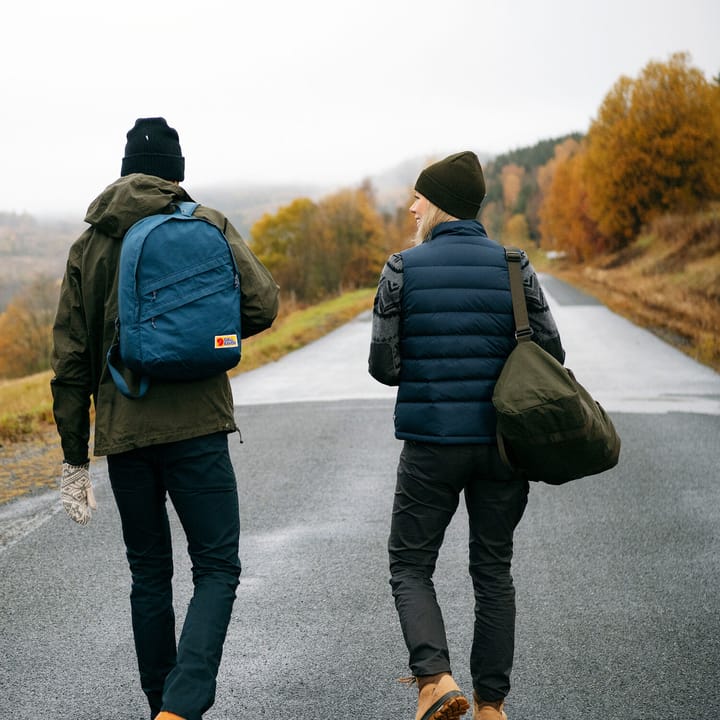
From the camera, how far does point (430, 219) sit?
10.4 feet

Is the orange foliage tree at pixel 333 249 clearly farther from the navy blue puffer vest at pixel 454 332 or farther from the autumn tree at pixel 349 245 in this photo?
the navy blue puffer vest at pixel 454 332

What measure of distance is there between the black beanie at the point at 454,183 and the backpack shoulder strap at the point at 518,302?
0.25 m

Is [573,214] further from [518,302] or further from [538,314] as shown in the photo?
[518,302]

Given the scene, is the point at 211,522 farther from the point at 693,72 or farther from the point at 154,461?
the point at 693,72

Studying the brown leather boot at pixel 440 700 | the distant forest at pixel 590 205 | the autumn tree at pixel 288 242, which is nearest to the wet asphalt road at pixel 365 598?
the brown leather boot at pixel 440 700

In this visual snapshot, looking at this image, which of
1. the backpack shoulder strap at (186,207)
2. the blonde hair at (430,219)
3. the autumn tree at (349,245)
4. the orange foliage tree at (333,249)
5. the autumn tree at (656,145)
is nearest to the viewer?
the backpack shoulder strap at (186,207)

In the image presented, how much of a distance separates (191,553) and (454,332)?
3.85 feet

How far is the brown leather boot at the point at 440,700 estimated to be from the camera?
9.11 ft

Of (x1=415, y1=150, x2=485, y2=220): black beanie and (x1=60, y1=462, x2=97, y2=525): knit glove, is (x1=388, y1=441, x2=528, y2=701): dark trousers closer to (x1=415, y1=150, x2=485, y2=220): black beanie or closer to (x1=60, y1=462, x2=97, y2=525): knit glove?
(x1=415, y1=150, x2=485, y2=220): black beanie

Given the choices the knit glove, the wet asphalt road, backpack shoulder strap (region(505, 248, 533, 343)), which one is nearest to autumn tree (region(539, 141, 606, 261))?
the wet asphalt road

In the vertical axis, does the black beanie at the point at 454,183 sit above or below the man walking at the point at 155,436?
above

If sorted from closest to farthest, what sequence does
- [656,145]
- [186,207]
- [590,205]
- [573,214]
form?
[186,207], [656,145], [590,205], [573,214]

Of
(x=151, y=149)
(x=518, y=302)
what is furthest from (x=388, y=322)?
(x=151, y=149)

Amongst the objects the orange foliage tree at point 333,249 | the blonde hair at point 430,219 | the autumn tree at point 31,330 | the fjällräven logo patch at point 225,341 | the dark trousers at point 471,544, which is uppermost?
the blonde hair at point 430,219
